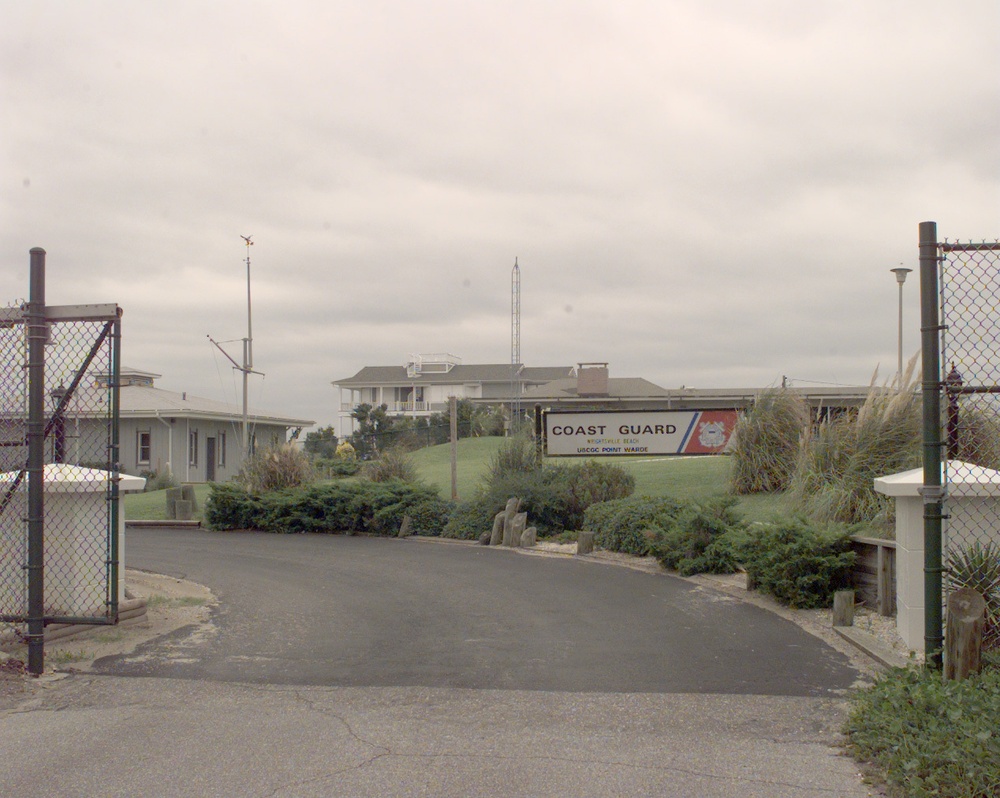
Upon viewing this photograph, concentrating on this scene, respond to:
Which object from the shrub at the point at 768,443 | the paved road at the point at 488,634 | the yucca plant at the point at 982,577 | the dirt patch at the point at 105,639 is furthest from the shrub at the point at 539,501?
the yucca plant at the point at 982,577

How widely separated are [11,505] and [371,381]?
67108 mm

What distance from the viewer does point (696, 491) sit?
1903 centimetres

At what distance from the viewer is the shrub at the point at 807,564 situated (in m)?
10.5

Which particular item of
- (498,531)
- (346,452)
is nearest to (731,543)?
(498,531)

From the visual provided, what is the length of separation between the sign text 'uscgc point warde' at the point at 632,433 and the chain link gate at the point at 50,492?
13274 mm

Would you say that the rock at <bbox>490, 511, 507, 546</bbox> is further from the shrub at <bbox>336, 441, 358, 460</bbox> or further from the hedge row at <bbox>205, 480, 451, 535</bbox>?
the shrub at <bbox>336, 441, 358, 460</bbox>

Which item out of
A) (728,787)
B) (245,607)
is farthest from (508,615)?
(728,787)

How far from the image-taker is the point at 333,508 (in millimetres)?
20953

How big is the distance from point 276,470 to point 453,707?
17.6 meters

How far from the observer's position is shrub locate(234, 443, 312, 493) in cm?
2353

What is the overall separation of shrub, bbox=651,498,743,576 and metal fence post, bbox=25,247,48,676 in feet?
26.6

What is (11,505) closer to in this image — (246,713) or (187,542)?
(246,713)

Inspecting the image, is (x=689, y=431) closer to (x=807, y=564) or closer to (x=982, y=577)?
(x=807, y=564)

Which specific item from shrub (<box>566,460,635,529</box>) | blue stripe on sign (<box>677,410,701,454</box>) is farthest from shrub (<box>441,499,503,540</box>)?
blue stripe on sign (<box>677,410,701,454</box>)
